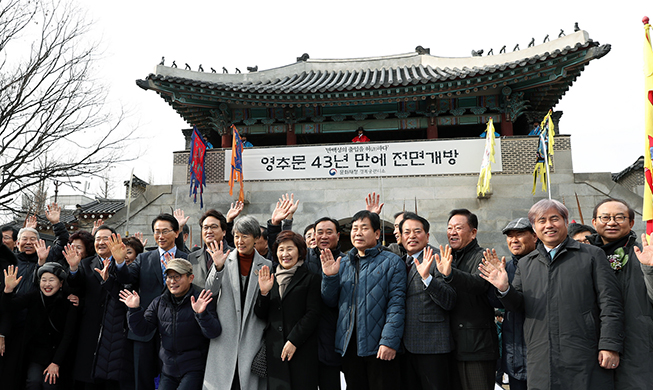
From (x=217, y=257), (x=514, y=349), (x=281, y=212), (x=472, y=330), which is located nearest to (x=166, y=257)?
(x=217, y=257)

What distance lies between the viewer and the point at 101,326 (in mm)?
4066

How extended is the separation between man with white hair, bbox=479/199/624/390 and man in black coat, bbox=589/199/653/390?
3.3 inches

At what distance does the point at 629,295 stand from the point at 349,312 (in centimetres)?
184

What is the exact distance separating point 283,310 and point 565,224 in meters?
2.09

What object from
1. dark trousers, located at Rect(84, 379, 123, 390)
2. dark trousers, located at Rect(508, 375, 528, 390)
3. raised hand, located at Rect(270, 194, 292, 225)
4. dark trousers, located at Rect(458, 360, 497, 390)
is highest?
raised hand, located at Rect(270, 194, 292, 225)

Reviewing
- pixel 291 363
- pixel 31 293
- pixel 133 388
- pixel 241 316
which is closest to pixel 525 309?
pixel 291 363

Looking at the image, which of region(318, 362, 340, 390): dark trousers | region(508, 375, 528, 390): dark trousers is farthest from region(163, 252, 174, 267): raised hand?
region(508, 375, 528, 390): dark trousers

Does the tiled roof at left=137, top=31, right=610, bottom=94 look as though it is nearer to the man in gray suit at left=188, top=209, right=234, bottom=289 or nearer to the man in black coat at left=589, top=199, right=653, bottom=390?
the man in gray suit at left=188, top=209, right=234, bottom=289

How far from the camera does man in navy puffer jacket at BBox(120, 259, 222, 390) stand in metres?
3.52

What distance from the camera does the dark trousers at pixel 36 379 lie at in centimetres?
400

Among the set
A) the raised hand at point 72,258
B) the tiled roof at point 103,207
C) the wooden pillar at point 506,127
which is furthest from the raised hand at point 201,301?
the tiled roof at point 103,207

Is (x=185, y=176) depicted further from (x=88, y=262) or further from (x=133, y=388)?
(x=133, y=388)

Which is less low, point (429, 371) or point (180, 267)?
point (180, 267)

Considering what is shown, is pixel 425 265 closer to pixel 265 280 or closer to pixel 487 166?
pixel 265 280
